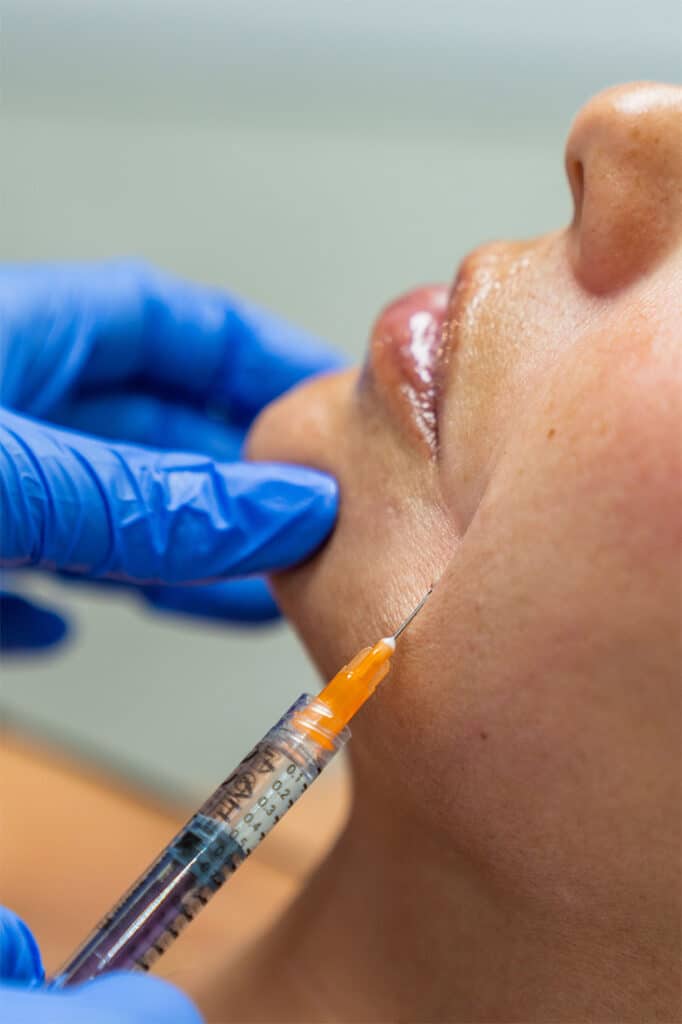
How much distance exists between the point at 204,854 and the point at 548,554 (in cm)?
36

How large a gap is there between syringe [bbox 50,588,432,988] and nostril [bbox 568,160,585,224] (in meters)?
0.35

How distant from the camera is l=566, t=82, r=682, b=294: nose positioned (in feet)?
2.50

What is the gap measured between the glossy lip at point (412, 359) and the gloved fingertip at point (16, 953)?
534 millimetres

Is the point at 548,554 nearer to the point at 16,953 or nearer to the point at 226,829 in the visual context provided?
the point at 226,829

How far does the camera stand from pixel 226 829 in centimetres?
79

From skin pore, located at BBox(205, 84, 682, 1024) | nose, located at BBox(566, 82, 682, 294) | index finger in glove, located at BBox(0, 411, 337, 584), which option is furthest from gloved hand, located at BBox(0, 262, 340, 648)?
nose, located at BBox(566, 82, 682, 294)

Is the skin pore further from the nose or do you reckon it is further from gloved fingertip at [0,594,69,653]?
gloved fingertip at [0,594,69,653]

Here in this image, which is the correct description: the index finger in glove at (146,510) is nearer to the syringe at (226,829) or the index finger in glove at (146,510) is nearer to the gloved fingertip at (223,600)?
the syringe at (226,829)

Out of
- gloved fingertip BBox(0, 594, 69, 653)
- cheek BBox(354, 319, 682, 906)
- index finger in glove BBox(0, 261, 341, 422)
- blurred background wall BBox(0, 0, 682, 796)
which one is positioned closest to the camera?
cheek BBox(354, 319, 682, 906)

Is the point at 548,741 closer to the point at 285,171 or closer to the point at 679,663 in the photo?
the point at 679,663

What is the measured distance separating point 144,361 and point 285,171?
581 millimetres

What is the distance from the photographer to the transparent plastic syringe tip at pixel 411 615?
78cm

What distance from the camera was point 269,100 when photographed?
1.88 meters

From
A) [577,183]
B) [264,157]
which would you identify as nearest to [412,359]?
[577,183]
